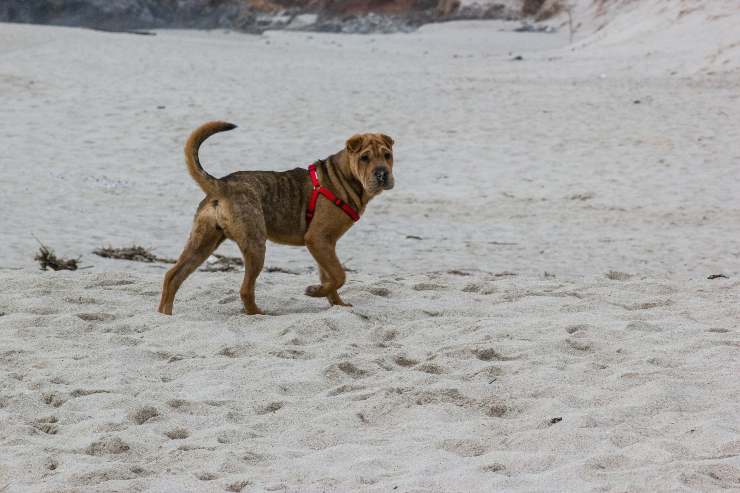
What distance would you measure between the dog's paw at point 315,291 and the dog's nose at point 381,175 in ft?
2.77

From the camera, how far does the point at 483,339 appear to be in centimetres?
586

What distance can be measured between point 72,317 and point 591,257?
16.1ft

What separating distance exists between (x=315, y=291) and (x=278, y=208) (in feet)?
2.36

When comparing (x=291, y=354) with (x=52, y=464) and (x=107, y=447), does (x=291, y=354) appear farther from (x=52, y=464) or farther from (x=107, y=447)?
(x=52, y=464)

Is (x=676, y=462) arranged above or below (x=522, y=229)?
above

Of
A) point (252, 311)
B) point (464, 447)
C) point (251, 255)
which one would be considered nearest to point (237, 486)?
point (464, 447)

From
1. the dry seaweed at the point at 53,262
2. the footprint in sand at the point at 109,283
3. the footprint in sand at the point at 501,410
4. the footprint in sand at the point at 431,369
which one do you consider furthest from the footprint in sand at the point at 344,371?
the dry seaweed at the point at 53,262

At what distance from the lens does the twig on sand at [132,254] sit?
846 cm

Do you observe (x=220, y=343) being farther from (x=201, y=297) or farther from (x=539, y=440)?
(x=539, y=440)

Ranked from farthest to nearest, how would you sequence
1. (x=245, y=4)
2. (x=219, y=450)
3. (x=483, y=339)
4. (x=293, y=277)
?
1. (x=245, y=4)
2. (x=293, y=277)
3. (x=483, y=339)
4. (x=219, y=450)

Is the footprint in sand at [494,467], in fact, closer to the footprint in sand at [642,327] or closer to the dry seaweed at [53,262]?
the footprint in sand at [642,327]

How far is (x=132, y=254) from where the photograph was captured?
27.9ft

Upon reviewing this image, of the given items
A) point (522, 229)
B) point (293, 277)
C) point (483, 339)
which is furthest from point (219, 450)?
point (522, 229)

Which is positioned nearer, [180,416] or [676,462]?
[676,462]
